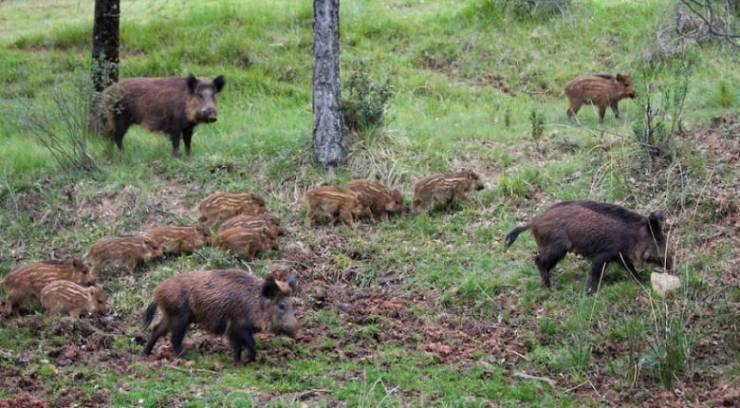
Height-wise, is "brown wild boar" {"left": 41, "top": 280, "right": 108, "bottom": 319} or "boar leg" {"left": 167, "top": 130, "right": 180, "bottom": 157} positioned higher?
"boar leg" {"left": 167, "top": 130, "right": 180, "bottom": 157}

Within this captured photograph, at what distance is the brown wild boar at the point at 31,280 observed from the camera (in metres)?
11.2

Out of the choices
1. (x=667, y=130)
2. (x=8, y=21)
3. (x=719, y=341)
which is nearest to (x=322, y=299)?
(x=719, y=341)

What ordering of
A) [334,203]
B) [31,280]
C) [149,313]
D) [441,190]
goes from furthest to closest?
[441,190] → [334,203] → [31,280] → [149,313]

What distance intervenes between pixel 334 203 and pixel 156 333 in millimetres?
3546

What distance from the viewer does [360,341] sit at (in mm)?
10180

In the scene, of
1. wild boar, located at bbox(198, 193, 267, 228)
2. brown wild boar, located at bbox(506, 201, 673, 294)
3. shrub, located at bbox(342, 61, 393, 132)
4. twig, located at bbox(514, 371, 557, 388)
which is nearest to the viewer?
twig, located at bbox(514, 371, 557, 388)

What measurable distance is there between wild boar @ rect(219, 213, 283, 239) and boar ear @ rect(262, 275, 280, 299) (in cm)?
240

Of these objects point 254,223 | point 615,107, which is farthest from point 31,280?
point 615,107

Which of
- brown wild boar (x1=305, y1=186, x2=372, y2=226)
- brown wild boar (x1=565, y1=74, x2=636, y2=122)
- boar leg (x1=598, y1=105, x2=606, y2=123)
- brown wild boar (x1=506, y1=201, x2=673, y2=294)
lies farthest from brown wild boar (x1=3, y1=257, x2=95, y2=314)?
boar leg (x1=598, y1=105, x2=606, y2=123)

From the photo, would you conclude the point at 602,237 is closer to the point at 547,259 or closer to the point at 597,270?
the point at 597,270

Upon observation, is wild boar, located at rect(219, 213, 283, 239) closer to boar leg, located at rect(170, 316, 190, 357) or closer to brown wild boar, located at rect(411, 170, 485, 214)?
brown wild boar, located at rect(411, 170, 485, 214)

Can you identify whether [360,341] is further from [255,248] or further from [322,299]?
[255,248]

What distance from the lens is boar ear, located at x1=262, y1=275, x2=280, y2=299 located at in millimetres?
9828

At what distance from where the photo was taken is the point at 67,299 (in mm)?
10844
